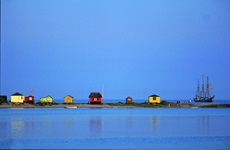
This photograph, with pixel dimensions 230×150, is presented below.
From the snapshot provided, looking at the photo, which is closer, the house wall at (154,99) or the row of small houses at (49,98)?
the row of small houses at (49,98)

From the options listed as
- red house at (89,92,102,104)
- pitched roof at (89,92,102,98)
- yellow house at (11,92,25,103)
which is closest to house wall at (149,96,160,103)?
red house at (89,92,102,104)

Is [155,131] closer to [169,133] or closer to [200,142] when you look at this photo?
[169,133]

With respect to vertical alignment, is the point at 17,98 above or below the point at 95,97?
below

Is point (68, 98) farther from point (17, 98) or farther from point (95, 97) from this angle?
point (17, 98)

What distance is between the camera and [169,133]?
47.8 m

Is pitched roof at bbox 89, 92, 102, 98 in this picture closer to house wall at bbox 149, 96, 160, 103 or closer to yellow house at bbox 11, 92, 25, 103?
house wall at bbox 149, 96, 160, 103

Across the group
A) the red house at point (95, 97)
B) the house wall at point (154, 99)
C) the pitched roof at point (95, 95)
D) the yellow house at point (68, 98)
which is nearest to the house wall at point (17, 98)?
the yellow house at point (68, 98)

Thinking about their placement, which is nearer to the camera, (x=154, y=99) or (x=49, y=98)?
(x=49, y=98)

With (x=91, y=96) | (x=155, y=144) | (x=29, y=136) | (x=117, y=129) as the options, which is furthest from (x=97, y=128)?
(x=91, y=96)

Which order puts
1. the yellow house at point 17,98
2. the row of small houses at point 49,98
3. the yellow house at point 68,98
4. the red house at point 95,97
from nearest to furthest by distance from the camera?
the yellow house at point 17,98
the row of small houses at point 49,98
the red house at point 95,97
the yellow house at point 68,98

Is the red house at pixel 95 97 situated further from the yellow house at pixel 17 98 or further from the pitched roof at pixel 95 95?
the yellow house at pixel 17 98

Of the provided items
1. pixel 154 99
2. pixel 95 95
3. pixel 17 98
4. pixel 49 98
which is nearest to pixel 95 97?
pixel 95 95

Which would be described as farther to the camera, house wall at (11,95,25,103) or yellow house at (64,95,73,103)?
yellow house at (64,95,73,103)

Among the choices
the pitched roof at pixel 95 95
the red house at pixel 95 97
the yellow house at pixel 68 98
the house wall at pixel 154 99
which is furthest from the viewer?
the yellow house at pixel 68 98
